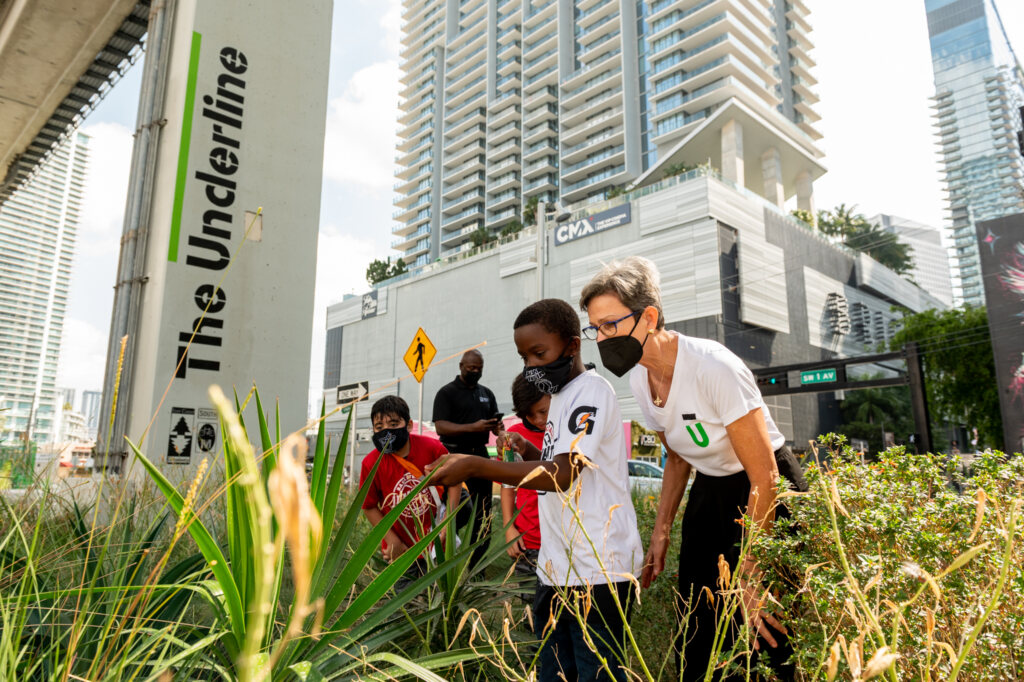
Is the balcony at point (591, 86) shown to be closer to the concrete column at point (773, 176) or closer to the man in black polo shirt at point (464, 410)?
the concrete column at point (773, 176)

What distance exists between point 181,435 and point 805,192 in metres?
62.9

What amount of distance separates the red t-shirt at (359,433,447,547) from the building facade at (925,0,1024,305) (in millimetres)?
104413

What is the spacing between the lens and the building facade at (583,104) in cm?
5553

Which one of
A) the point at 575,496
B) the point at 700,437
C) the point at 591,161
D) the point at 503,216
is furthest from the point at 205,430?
the point at 503,216

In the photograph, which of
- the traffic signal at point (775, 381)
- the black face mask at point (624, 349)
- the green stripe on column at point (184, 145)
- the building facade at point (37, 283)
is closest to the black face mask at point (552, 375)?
the black face mask at point (624, 349)

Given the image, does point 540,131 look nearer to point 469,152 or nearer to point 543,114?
point 543,114

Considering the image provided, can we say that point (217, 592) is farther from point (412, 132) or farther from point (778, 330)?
point (412, 132)

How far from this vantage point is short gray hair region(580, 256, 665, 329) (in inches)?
88.8

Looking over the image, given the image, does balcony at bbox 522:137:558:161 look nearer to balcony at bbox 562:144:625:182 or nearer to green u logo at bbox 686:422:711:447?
balcony at bbox 562:144:625:182

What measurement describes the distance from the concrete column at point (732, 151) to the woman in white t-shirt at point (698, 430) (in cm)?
5268

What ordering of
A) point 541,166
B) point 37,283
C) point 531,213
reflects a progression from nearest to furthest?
point 37,283
point 531,213
point 541,166

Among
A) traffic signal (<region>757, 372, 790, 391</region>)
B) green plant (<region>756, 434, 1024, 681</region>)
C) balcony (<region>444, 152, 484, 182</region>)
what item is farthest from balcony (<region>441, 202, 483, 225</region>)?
green plant (<region>756, 434, 1024, 681</region>)

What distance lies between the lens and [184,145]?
6.80 meters

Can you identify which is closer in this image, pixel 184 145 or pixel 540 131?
pixel 184 145
